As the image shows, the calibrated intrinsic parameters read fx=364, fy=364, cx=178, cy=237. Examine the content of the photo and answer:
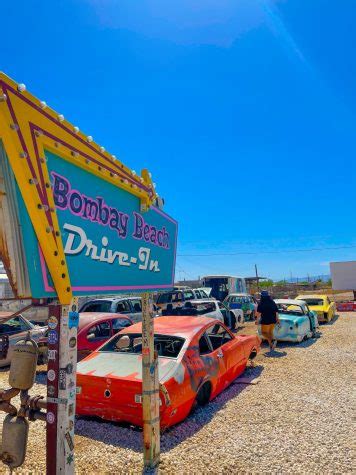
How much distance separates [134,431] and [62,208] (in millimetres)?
4040

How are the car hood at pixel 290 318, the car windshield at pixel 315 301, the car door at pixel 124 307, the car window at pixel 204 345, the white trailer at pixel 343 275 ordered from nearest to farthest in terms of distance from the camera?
the car window at pixel 204 345 → the car hood at pixel 290 318 → the car door at pixel 124 307 → the car windshield at pixel 315 301 → the white trailer at pixel 343 275

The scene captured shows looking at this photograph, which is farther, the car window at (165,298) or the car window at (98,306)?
the car window at (165,298)

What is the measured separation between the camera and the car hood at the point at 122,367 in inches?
201

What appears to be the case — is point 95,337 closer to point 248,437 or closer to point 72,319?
point 248,437

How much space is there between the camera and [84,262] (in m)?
2.71

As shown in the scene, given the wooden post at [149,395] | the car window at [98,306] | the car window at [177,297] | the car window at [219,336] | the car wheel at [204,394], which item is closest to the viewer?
the wooden post at [149,395]

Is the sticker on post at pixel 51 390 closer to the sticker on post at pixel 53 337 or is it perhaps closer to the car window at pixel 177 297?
the sticker on post at pixel 53 337

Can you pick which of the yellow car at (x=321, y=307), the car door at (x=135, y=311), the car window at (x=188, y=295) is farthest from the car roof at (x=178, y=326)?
the yellow car at (x=321, y=307)

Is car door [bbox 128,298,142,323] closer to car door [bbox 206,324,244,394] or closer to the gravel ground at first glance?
car door [bbox 206,324,244,394]

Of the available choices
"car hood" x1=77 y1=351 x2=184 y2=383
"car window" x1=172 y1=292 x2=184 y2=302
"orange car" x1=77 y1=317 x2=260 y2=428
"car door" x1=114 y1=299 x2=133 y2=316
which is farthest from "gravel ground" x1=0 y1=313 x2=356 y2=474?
"car window" x1=172 y1=292 x2=184 y2=302

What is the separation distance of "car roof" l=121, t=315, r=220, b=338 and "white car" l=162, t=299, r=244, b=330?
5477mm

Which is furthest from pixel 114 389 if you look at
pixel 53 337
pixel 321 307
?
pixel 321 307

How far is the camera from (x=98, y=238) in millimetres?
2889

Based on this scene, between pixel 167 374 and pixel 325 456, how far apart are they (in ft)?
7.20
